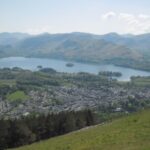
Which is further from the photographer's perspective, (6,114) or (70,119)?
(6,114)

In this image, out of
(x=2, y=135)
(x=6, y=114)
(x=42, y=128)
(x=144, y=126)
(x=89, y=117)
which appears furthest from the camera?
(x=6, y=114)

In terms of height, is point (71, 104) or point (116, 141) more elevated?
point (116, 141)

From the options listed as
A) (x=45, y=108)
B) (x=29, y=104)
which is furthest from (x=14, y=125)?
(x=29, y=104)

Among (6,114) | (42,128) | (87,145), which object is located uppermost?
(87,145)

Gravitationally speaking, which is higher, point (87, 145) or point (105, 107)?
point (87, 145)

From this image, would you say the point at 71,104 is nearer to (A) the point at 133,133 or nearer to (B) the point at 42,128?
(B) the point at 42,128

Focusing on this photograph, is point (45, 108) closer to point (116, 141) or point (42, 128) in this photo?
point (42, 128)

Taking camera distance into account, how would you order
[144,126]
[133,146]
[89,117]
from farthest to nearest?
[89,117] < [144,126] < [133,146]

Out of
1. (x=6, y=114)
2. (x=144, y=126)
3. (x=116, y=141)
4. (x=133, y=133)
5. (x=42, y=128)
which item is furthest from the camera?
(x=6, y=114)

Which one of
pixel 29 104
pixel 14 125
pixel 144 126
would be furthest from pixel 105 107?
pixel 144 126
